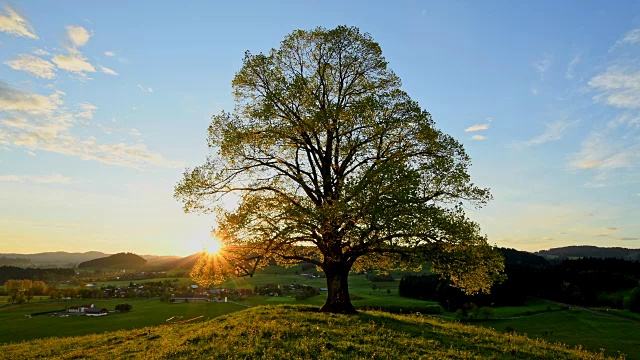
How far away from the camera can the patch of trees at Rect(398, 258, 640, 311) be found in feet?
438

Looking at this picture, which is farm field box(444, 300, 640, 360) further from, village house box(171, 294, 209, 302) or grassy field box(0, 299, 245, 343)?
village house box(171, 294, 209, 302)

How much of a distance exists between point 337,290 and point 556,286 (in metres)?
143

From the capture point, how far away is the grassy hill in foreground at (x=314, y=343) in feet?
55.0

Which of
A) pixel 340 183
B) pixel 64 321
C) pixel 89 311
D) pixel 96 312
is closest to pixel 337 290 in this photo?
pixel 340 183

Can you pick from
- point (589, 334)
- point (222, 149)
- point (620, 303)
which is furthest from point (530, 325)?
point (222, 149)

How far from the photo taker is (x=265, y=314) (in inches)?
1026

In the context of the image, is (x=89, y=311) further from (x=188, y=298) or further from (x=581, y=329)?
(x=581, y=329)

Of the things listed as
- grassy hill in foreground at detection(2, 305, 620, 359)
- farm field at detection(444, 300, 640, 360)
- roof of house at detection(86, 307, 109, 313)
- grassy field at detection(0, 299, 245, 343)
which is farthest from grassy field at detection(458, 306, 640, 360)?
roof of house at detection(86, 307, 109, 313)

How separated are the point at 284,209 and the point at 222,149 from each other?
6.53 meters

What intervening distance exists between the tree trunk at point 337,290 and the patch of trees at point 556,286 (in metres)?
105

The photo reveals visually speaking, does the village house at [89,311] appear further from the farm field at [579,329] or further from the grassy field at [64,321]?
the farm field at [579,329]

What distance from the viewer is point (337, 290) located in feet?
94.3

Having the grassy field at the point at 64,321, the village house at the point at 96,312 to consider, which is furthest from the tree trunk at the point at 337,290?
the village house at the point at 96,312

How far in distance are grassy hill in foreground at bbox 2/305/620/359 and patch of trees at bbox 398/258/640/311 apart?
109951mm
